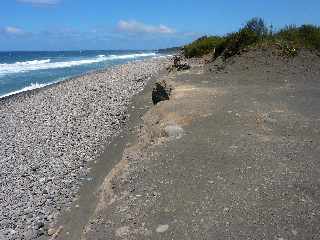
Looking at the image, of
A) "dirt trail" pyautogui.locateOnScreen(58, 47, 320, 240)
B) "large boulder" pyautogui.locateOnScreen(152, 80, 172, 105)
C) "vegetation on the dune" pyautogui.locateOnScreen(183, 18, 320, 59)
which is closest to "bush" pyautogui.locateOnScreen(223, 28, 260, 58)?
"vegetation on the dune" pyautogui.locateOnScreen(183, 18, 320, 59)

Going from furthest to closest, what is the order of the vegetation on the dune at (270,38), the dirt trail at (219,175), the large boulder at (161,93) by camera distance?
the vegetation on the dune at (270,38) → the large boulder at (161,93) → the dirt trail at (219,175)

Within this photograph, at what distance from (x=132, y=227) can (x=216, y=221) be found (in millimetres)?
A: 1199

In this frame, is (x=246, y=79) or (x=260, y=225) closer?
(x=260, y=225)

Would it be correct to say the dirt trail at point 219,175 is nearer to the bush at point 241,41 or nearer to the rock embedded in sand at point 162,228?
the rock embedded in sand at point 162,228

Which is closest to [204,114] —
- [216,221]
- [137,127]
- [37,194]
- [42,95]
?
[137,127]

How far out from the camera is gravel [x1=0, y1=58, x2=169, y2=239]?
9.45 metres

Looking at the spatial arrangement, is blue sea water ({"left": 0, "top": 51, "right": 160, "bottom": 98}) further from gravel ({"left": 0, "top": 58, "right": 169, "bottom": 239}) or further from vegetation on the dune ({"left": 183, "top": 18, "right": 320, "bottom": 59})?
vegetation on the dune ({"left": 183, "top": 18, "right": 320, "bottom": 59})

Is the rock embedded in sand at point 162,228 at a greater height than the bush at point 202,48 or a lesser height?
lesser

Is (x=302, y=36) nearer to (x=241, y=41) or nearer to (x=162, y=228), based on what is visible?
(x=241, y=41)

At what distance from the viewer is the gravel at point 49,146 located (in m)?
9.45

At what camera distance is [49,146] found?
14.2 m

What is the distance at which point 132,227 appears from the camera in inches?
277

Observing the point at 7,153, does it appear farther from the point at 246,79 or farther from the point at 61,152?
the point at 246,79

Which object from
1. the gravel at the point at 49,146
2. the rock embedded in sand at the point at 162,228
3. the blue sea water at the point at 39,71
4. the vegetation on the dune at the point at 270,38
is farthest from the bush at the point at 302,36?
the blue sea water at the point at 39,71
